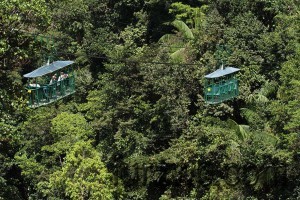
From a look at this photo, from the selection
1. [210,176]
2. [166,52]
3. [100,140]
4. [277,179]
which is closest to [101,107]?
[100,140]

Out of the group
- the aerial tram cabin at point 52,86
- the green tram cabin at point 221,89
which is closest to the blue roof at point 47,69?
the aerial tram cabin at point 52,86

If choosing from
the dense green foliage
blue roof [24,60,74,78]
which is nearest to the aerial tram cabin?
blue roof [24,60,74,78]

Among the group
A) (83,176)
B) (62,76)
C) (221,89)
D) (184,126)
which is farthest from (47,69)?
(184,126)

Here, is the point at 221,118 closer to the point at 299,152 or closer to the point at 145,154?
the point at 145,154

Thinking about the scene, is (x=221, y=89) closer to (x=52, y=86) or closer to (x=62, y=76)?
(x=62, y=76)

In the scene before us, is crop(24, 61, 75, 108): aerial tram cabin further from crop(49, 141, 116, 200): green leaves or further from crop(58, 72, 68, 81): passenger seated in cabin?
crop(49, 141, 116, 200): green leaves

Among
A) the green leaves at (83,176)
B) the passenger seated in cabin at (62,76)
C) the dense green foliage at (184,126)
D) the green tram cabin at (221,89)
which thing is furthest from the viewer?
the green leaves at (83,176)

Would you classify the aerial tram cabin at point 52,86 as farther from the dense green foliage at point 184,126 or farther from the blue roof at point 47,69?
the dense green foliage at point 184,126
